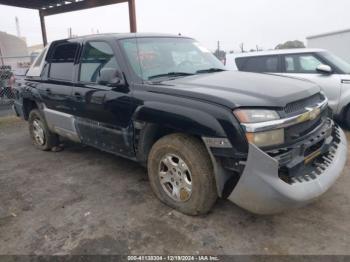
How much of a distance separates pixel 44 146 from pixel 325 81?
17.9 feet

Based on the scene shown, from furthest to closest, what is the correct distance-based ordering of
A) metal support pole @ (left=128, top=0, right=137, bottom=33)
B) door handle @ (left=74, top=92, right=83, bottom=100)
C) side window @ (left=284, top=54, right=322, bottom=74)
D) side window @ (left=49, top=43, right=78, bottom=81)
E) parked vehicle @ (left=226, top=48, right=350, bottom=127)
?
1. metal support pole @ (left=128, top=0, right=137, bottom=33)
2. side window @ (left=284, top=54, right=322, bottom=74)
3. parked vehicle @ (left=226, top=48, right=350, bottom=127)
4. side window @ (left=49, top=43, right=78, bottom=81)
5. door handle @ (left=74, top=92, right=83, bottom=100)

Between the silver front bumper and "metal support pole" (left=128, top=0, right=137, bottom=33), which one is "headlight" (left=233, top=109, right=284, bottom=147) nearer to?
the silver front bumper

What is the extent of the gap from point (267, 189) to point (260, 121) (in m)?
0.55

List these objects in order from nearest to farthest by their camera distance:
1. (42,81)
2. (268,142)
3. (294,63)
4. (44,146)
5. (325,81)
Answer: (268,142) → (42,81) → (44,146) → (325,81) → (294,63)

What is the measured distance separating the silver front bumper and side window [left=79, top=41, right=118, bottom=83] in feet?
6.53

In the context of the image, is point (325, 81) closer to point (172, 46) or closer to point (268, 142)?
point (172, 46)

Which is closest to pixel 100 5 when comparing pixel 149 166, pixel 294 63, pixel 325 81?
pixel 294 63

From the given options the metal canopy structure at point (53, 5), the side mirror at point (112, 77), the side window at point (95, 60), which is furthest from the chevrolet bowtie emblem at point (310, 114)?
the metal canopy structure at point (53, 5)

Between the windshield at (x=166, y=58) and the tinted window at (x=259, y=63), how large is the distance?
3163 mm

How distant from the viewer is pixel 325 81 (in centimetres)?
629

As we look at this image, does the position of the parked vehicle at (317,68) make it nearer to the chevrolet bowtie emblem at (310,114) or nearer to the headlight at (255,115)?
the chevrolet bowtie emblem at (310,114)

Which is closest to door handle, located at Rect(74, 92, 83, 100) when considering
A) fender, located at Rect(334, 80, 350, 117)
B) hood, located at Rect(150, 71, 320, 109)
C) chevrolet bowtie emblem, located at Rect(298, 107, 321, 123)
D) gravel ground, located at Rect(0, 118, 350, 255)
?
gravel ground, located at Rect(0, 118, 350, 255)

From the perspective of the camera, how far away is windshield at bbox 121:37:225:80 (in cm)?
361

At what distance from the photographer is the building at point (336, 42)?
50.0 ft
